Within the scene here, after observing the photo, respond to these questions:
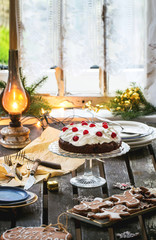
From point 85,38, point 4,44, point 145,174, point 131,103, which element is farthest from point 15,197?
point 4,44

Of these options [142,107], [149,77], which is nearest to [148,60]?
[149,77]

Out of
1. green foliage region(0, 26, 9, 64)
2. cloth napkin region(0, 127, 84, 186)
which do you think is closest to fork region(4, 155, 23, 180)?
cloth napkin region(0, 127, 84, 186)

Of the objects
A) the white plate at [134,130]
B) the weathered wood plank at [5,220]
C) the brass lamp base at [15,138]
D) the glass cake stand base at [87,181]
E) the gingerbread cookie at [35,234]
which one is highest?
the white plate at [134,130]

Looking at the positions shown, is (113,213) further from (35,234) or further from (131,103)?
(131,103)

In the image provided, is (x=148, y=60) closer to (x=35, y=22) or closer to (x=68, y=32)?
(x=68, y=32)

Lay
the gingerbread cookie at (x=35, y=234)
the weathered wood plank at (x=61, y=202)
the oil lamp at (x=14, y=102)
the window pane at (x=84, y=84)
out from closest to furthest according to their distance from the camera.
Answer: the gingerbread cookie at (x=35, y=234), the weathered wood plank at (x=61, y=202), the oil lamp at (x=14, y=102), the window pane at (x=84, y=84)

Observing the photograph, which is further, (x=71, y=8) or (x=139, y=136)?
(x=71, y=8)

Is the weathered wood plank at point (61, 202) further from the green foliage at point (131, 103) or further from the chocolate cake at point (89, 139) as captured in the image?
the green foliage at point (131, 103)

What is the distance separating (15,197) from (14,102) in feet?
2.36

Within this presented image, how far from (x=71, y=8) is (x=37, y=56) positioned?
509 mm

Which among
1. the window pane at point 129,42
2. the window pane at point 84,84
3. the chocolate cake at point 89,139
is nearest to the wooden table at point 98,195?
the chocolate cake at point 89,139

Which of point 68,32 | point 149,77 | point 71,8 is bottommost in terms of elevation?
point 149,77

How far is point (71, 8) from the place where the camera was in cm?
323

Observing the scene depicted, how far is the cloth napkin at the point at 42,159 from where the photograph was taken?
4.21ft
